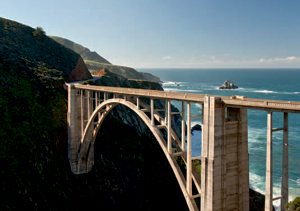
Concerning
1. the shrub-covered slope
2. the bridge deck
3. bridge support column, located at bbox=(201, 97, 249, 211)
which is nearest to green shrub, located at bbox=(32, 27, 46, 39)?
the shrub-covered slope

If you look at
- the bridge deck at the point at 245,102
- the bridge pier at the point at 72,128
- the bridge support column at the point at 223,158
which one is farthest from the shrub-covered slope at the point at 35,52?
the bridge support column at the point at 223,158

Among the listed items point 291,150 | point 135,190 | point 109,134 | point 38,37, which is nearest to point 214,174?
point 135,190

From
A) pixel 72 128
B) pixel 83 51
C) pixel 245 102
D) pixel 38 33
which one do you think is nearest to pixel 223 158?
pixel 245 102

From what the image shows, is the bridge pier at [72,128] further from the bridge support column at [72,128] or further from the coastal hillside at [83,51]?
the coastal hillside at [83,51]

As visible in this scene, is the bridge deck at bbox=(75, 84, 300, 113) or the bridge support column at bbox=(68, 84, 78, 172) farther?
the bridge support column at bbox=(68, 84, 78, 172)

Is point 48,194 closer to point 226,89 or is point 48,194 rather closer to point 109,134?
point 109,134

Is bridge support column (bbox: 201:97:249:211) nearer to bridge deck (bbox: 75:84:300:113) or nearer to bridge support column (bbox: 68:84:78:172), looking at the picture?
bridge deck (bbox: 75:84:300:113)
